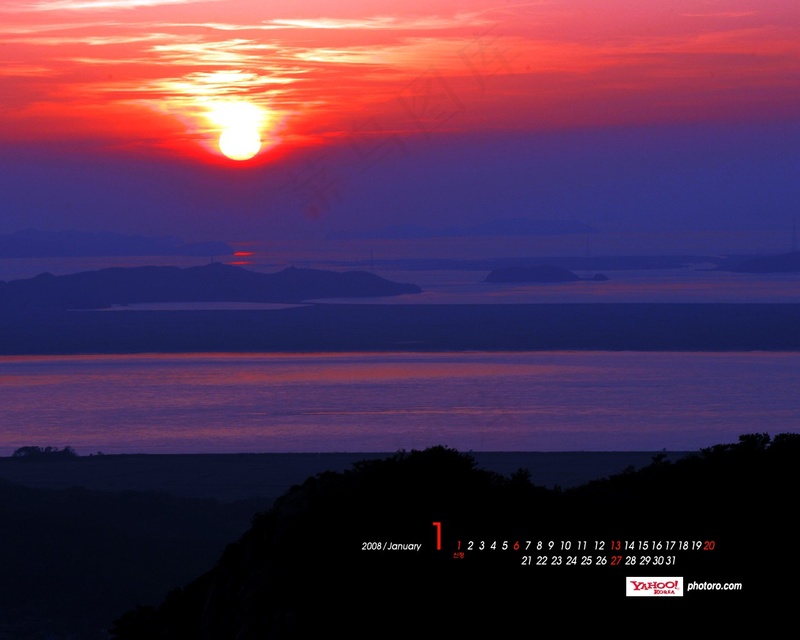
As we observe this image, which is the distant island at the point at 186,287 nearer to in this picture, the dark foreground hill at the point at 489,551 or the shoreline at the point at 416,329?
the shoreline at the point at 416,329

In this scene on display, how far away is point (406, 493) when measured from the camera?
12.6 metres

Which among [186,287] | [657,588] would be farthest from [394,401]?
[186,287]

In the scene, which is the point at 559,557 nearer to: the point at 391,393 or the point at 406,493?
the point at 406,493

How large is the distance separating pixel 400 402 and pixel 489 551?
38317 mm

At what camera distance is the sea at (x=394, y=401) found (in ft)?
139

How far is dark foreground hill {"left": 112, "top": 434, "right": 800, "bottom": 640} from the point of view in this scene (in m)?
10.6

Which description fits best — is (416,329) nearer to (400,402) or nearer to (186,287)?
(400,402)

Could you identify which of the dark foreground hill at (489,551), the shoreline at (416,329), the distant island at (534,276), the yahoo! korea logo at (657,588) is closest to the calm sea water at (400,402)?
the shoreline at (416,329)

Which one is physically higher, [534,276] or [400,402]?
[534,276]

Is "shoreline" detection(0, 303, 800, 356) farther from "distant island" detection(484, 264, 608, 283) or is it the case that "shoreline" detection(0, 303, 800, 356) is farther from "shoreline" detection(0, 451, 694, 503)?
"distant island" detection(484, 264, 608, 283)

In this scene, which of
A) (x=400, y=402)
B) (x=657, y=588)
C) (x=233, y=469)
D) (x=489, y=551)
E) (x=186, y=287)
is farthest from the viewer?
(x=186, y=287)

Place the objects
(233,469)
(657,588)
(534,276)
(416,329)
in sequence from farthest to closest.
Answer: (534,276) < (416,329) < (233,469) < (657,588)

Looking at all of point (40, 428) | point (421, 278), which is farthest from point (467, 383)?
point (421, 278)

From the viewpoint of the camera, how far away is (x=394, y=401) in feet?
164
